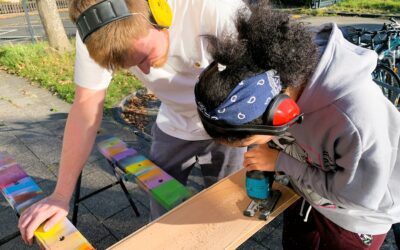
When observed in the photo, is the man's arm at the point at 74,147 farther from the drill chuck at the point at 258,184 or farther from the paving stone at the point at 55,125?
the paving stone at the point at 55,125

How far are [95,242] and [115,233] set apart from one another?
166 mm

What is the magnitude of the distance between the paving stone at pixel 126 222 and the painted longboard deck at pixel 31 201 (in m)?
1.08

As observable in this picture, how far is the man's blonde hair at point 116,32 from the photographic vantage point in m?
1.14

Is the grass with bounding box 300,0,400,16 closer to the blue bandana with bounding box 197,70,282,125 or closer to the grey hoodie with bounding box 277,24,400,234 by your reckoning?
the grey hoodie with bounding box 277,24,400,234

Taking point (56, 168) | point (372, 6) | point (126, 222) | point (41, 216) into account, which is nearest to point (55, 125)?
point (56, 168)

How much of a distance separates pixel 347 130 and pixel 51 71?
22.4 feet

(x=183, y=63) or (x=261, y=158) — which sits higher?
(x=183, y=63)

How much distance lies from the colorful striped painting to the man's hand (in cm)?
41

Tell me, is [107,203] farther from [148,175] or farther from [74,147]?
[74,147]

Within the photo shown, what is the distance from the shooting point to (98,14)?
3.67 ft

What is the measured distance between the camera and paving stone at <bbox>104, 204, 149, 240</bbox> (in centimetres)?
270

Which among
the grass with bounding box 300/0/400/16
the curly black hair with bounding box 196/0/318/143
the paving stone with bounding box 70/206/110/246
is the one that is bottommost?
the grass with bounding box 300/0/400/16

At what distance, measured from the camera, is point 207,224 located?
4.49ft

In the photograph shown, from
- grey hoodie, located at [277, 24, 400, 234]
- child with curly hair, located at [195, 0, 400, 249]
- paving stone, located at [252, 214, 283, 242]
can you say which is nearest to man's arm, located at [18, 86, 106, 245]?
child with curly hair, located at [195, 0, 400, 249]
